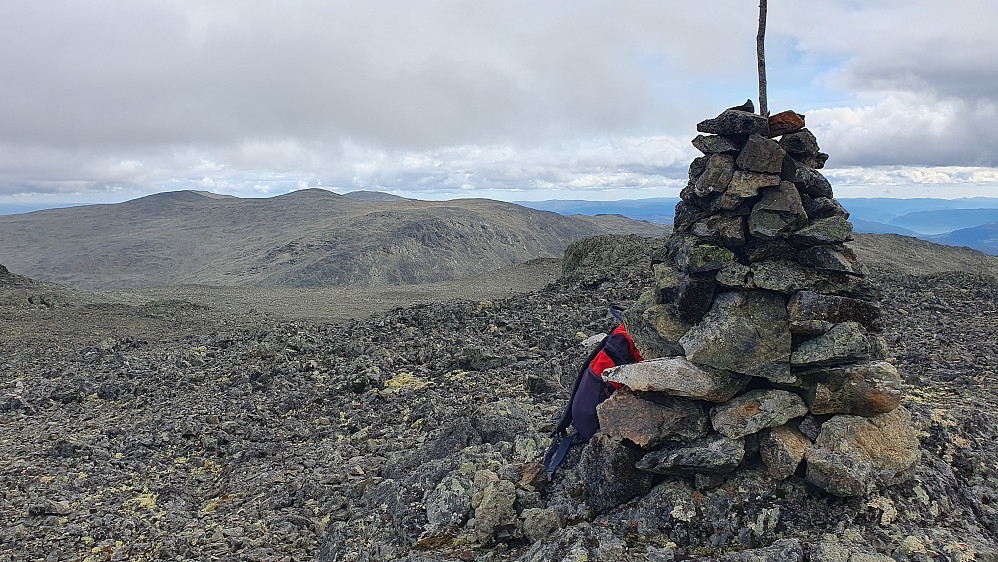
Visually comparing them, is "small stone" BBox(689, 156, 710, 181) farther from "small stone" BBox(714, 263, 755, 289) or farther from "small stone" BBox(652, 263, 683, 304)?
"small stone" BBox(714, 263, 755, 289)

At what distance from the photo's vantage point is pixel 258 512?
7.00 m

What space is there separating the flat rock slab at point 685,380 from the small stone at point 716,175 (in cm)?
192

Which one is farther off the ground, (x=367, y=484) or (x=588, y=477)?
(x=588, y=477)

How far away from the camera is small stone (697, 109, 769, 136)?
5988 millimetres

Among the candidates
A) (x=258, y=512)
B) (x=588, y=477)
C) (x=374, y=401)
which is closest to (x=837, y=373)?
(x=588, y=477)

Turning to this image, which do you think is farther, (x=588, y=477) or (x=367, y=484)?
(x=367, y=484)

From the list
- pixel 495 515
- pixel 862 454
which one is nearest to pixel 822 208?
pixel 862 454

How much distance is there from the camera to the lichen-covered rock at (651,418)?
208 inches

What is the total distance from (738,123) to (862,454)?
3.41 m

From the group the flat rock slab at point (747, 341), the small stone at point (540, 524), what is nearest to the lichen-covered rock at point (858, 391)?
the flat rock slab at point (747, 341)

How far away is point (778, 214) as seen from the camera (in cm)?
581

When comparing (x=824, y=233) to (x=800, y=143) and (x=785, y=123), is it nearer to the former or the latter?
(x=800, y=143)

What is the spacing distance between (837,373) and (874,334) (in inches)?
29.8

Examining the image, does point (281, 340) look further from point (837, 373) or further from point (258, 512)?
point (837, 373)
